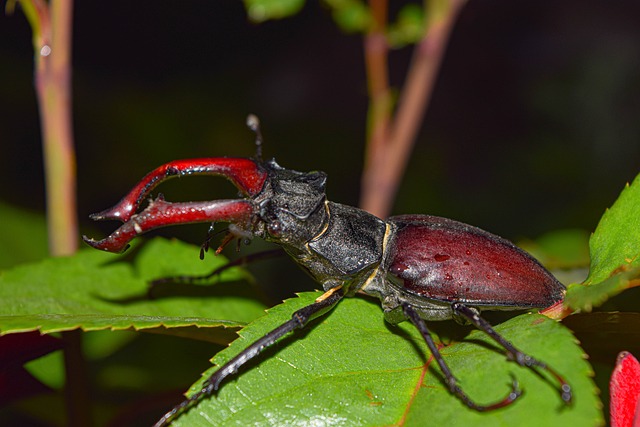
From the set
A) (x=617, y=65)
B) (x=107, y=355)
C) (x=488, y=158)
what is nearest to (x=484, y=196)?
(x=488, y=158)

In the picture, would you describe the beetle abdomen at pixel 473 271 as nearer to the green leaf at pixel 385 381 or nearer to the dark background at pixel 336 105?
the green leaf at pixel 385 381

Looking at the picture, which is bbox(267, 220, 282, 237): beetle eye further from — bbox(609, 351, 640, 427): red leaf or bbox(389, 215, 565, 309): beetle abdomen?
bbox(609, 351, 640, 427): red leaf

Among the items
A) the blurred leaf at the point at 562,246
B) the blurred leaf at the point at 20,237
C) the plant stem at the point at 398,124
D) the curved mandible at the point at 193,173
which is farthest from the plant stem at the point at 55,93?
the blurred leaf at the point at 562,246

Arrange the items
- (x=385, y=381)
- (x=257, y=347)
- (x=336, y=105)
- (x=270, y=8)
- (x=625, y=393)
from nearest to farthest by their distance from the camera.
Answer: (x=625, y=393)
(x=385, y=381)
(x=257, y=347)
(x=270, y=8)
(x=336, y=105)

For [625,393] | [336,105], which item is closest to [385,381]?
[625,393]

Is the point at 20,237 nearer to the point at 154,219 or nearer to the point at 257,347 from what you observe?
the point at 154,219

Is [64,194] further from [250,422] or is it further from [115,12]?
[115,12]
